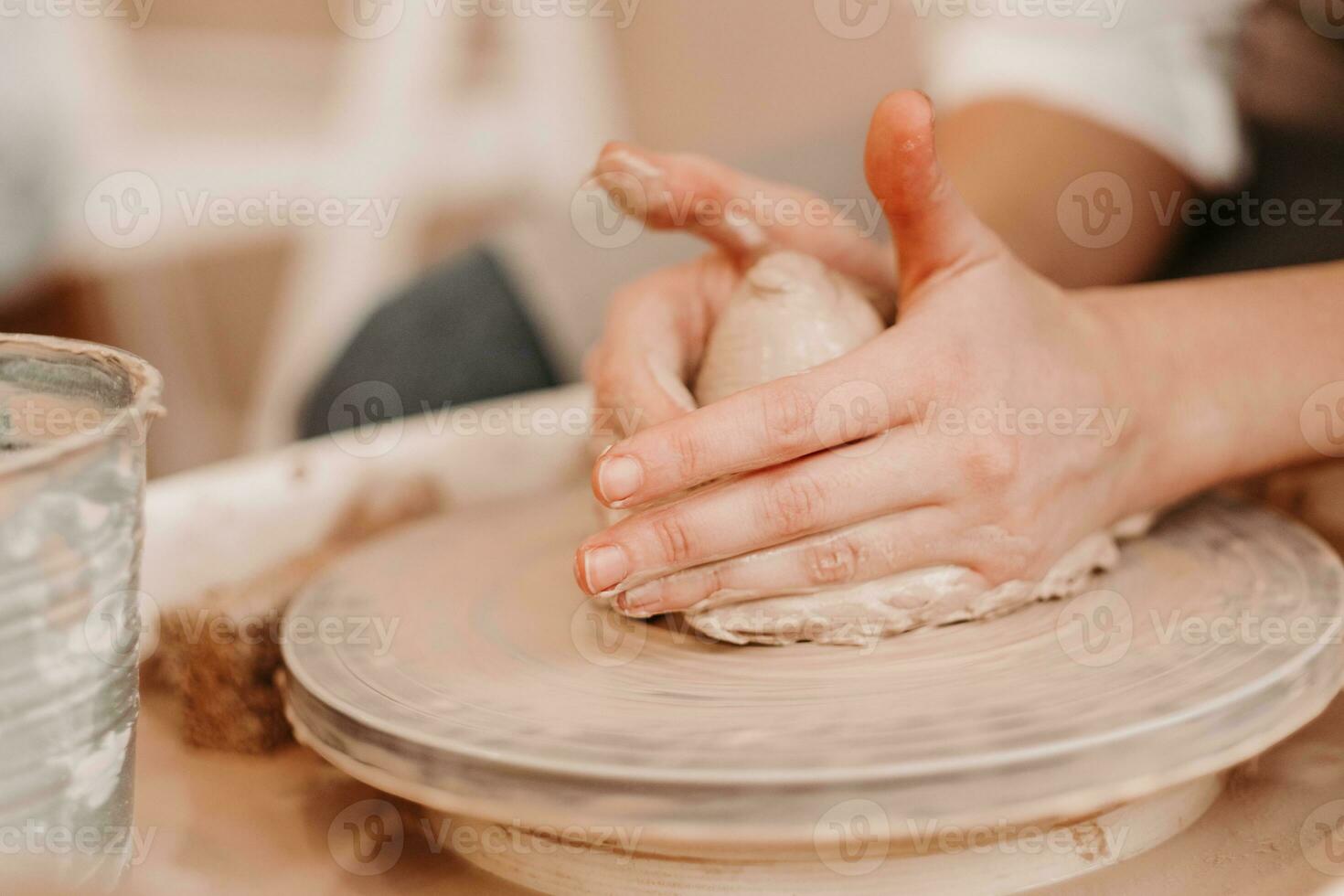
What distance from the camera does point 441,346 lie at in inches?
56.7

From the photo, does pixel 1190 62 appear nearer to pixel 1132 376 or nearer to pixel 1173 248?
pixel 1173 248

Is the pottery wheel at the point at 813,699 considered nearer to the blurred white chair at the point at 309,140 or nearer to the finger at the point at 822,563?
the finger at the point at 822,563

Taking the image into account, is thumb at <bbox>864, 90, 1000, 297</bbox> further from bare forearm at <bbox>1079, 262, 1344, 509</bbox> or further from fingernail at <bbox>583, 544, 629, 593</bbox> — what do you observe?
fingernail at <bbox>583, 544, 629, 593</bbox>

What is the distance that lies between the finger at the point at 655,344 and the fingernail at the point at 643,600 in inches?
4.9

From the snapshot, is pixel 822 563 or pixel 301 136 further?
pixel 301 136

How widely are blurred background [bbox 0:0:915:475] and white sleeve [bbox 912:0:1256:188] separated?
96 cm

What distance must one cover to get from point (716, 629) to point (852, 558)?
106 millimetres

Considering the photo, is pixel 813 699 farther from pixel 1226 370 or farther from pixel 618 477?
pixel 1226 370

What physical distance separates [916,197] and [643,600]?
328 millimetres

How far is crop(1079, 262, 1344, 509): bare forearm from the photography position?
895mm

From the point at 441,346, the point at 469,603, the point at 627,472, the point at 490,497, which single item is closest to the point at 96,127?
the point at 441,346

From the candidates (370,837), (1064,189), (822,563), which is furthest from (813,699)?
(1064,189)

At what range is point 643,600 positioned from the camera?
77cm

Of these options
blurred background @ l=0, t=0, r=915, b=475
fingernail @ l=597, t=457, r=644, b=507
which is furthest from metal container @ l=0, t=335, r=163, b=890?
blurred background @ l=0, t=0, r=915, b=475
